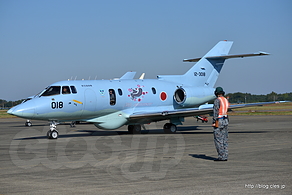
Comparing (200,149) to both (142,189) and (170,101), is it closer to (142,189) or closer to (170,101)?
(142,189)

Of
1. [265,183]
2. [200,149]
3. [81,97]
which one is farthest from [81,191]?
[81,97]

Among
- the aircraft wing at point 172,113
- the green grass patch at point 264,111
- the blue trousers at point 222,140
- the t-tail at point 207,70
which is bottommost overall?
the green grass patch at point 264,111

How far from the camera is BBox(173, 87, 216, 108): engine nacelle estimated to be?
25.1 m

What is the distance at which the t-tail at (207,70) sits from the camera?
88.1 feet

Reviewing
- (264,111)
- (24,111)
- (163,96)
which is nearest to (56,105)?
(24,111)

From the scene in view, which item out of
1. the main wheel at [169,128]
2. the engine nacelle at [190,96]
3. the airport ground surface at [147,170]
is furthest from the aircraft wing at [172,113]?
the airport ground surface at [147,170]

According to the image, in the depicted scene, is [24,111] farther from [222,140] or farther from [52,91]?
[222,140]

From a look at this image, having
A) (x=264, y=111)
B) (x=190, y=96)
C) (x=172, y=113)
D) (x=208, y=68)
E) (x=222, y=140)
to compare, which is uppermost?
(x=208, y=68)

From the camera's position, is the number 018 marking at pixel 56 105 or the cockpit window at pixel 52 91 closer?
the number 018 marking at pixel 56 105

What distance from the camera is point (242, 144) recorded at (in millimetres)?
16281

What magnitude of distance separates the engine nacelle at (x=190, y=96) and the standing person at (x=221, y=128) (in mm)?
12700

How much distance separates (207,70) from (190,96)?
3078mm

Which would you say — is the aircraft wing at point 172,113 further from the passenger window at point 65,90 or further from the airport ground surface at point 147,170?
the airport ground surface at point 147,170

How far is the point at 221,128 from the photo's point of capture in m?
12.0
